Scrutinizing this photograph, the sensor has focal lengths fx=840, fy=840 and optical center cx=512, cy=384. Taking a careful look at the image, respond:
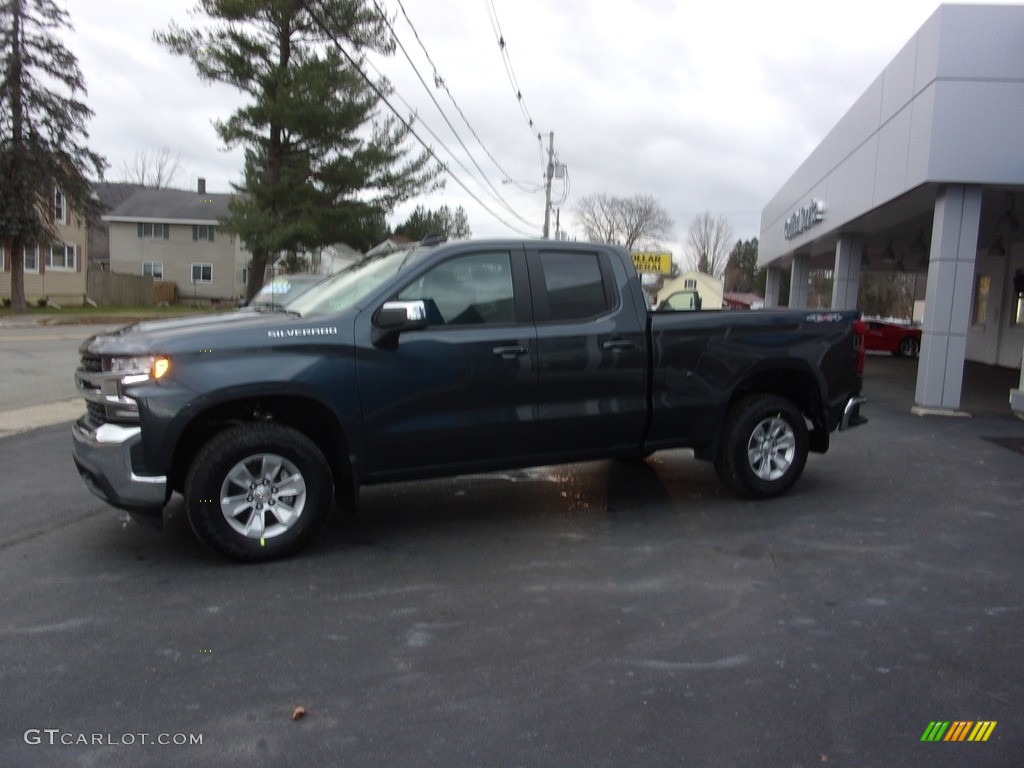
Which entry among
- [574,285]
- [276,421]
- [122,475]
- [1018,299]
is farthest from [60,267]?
[574,285]

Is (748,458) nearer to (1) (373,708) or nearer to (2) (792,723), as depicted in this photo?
(2) (792,723)

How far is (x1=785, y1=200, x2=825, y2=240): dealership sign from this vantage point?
18.8m

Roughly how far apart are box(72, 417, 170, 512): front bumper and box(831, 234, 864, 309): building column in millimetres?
16325

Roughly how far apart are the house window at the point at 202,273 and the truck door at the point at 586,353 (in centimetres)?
5249

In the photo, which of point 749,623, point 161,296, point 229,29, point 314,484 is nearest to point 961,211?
point 749,623

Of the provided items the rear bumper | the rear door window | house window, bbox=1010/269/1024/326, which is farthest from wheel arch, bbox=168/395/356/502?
house window, bbox=1010/269/1024/326

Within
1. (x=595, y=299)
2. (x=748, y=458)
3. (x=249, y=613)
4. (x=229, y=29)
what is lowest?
(x=249, y=613)

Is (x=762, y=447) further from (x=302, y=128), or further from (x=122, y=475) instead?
(x=302, y=128)

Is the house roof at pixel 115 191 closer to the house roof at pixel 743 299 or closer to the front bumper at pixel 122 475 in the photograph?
the house roof at pixel 743 299

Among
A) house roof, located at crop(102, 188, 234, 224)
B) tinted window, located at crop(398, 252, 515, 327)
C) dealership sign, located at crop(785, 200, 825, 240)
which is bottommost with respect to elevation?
tinted window, located at crop(398, 252, 515, 327)

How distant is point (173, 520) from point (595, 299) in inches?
134

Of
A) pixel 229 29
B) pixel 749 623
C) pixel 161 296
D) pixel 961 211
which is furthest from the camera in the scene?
pixel 161 296

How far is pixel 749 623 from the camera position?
14.2ft

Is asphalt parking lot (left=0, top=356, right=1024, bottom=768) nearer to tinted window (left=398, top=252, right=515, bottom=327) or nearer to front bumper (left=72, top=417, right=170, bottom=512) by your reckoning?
front bumper (left=72, top=417, right=170, bottom=512)
